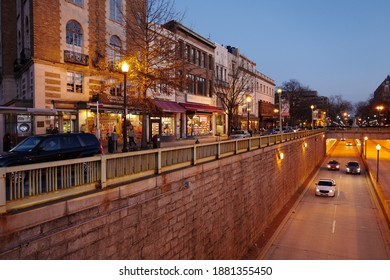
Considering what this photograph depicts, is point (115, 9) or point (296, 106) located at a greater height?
point (115, 9)

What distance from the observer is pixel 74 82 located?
827 inches

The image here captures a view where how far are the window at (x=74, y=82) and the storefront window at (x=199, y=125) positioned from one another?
1500 cm

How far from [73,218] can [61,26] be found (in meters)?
18.6

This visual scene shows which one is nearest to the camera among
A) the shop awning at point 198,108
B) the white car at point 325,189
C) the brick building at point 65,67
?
the brick building at point 65,67

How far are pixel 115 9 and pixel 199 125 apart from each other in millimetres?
16845

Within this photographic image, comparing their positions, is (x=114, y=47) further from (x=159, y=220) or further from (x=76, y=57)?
(x=159, y=220)

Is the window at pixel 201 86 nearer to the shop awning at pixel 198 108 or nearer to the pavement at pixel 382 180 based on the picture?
the shop awning at pixel 198 108

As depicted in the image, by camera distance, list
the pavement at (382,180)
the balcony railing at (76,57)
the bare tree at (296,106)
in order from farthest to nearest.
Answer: the bare tree at (296,106) → the pavement at (382,180) → the balcony railing at (76,57)

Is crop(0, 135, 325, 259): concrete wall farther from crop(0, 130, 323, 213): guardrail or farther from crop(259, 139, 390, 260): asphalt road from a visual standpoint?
crop(259, 139, 390, 260): asphalt road

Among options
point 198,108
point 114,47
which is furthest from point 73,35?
point 198,108

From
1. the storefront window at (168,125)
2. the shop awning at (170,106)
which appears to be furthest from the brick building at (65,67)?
the storefront window at (168,125)

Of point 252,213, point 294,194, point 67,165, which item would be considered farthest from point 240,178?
point 294,194

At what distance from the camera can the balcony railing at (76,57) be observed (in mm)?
20253

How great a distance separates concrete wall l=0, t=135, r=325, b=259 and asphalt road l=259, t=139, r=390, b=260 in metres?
1.86
